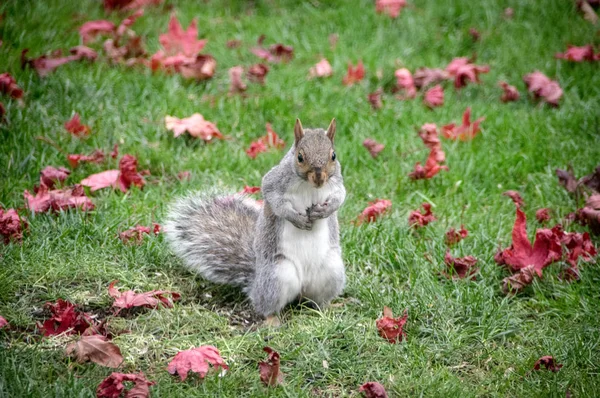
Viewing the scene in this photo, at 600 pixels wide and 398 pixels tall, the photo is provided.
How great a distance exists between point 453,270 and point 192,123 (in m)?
1.72

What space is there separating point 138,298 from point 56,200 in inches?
33.0

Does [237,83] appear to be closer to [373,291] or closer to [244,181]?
[244,181]

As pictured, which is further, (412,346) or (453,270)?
(453,270)

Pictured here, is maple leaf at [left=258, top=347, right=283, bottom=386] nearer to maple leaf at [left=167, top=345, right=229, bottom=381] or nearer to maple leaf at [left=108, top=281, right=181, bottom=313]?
maple leaf at [left=167, top=345, right=229, bottom=381]

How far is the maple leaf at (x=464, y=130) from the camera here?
427 centimetres

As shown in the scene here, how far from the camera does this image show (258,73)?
4777 millimetres

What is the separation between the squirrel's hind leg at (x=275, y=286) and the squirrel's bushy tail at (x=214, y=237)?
160mm

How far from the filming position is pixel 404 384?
2480mm

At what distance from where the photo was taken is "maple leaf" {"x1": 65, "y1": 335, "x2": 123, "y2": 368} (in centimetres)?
241

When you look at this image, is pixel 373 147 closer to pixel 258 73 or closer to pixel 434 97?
pixel 434 97

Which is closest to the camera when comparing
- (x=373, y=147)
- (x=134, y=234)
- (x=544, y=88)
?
(x=134, y=234)

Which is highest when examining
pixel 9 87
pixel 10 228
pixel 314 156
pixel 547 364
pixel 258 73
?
pixel 314 156

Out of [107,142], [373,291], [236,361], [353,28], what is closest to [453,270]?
[373,291]

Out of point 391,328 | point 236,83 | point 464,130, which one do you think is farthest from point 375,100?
point 391,328
